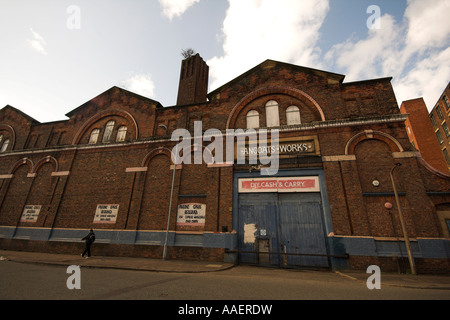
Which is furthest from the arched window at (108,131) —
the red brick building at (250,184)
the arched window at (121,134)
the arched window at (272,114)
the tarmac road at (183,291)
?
the arched window at (272,114)

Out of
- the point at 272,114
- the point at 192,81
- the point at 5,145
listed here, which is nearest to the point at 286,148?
the point at 272,114

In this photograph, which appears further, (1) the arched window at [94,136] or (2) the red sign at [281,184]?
(1) the arched window at [94,136]

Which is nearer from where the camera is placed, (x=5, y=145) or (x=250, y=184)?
(x=250, y=184)

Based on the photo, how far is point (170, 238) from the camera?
12328mm

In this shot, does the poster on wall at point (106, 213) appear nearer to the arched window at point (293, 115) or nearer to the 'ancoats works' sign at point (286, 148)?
the 'ancoats works' sign at point (286, 148)

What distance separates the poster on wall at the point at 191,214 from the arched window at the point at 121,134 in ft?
26.2

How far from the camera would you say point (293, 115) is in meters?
13.2

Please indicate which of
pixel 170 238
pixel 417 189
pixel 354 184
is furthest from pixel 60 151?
pixel 417 189

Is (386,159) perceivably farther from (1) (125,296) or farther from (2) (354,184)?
(1) (125,296)

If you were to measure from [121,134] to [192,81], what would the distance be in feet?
26.2

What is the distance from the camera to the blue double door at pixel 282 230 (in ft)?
35.1

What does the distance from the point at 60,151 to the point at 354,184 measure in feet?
73.0

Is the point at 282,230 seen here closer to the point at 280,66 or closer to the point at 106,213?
the point at 280,66

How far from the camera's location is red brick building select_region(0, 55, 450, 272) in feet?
33.6
